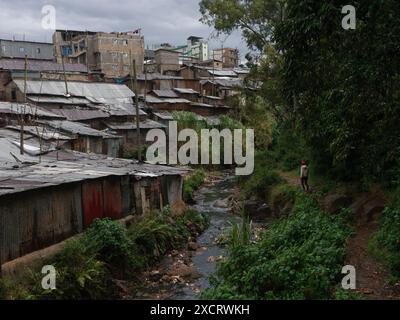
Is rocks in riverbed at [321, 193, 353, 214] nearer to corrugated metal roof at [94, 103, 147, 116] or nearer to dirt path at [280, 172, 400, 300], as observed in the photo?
dirt path at [280, 172, 400, 300]

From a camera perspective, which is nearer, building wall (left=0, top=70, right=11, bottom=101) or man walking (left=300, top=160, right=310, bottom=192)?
man walking (left=300, top=160, right=310, bottom=192)

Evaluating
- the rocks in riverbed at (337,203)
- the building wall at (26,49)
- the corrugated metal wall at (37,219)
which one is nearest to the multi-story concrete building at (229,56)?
the building wall at (26,49)

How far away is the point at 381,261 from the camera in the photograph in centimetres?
1169

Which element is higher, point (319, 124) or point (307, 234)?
point (319, 124)

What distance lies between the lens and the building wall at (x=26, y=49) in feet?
182

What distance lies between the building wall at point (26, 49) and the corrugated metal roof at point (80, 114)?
24381 mm

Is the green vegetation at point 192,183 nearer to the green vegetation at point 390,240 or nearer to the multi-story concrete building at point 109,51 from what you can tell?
the green vegetation at point 390,240

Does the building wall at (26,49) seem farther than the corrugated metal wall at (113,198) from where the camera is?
Yes

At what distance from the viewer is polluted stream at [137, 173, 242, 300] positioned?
43.6 feet

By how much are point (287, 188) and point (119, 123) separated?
1956cm

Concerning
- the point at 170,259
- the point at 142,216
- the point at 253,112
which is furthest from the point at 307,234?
the point at 253,112

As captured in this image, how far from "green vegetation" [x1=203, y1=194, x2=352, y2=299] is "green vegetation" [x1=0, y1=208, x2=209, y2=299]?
313 cm

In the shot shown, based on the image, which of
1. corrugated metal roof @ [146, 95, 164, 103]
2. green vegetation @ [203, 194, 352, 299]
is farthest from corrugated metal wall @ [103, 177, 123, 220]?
corrugated metal roof @ [146, 95, 164, 103]
